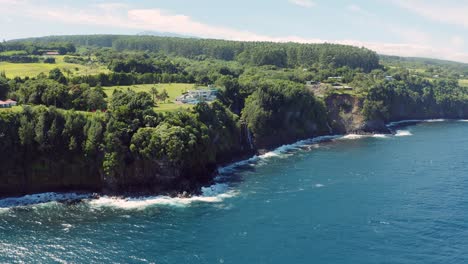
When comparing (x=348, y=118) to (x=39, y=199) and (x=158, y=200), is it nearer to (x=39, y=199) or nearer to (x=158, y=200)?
(x=158, y=200)

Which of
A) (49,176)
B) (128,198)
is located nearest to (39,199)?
(49,176)

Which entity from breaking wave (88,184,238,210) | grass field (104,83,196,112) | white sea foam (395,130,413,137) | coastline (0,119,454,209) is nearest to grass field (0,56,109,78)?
grass field (104,83,196,112)

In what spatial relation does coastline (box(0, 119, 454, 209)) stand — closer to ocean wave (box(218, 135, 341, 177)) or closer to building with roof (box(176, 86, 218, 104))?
ocean wave (box(218, 135, 341, 177))

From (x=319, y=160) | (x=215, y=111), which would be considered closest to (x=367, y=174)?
(x=319, y=160)

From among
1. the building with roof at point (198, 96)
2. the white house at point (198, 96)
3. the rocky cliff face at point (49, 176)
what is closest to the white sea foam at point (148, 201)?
the rocky cliff face at point (49, 176)

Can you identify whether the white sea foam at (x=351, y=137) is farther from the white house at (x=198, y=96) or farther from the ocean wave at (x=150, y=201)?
the ocean wave at (x=150, y=201)

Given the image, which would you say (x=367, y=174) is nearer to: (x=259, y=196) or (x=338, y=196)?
(x=338, y=196)
